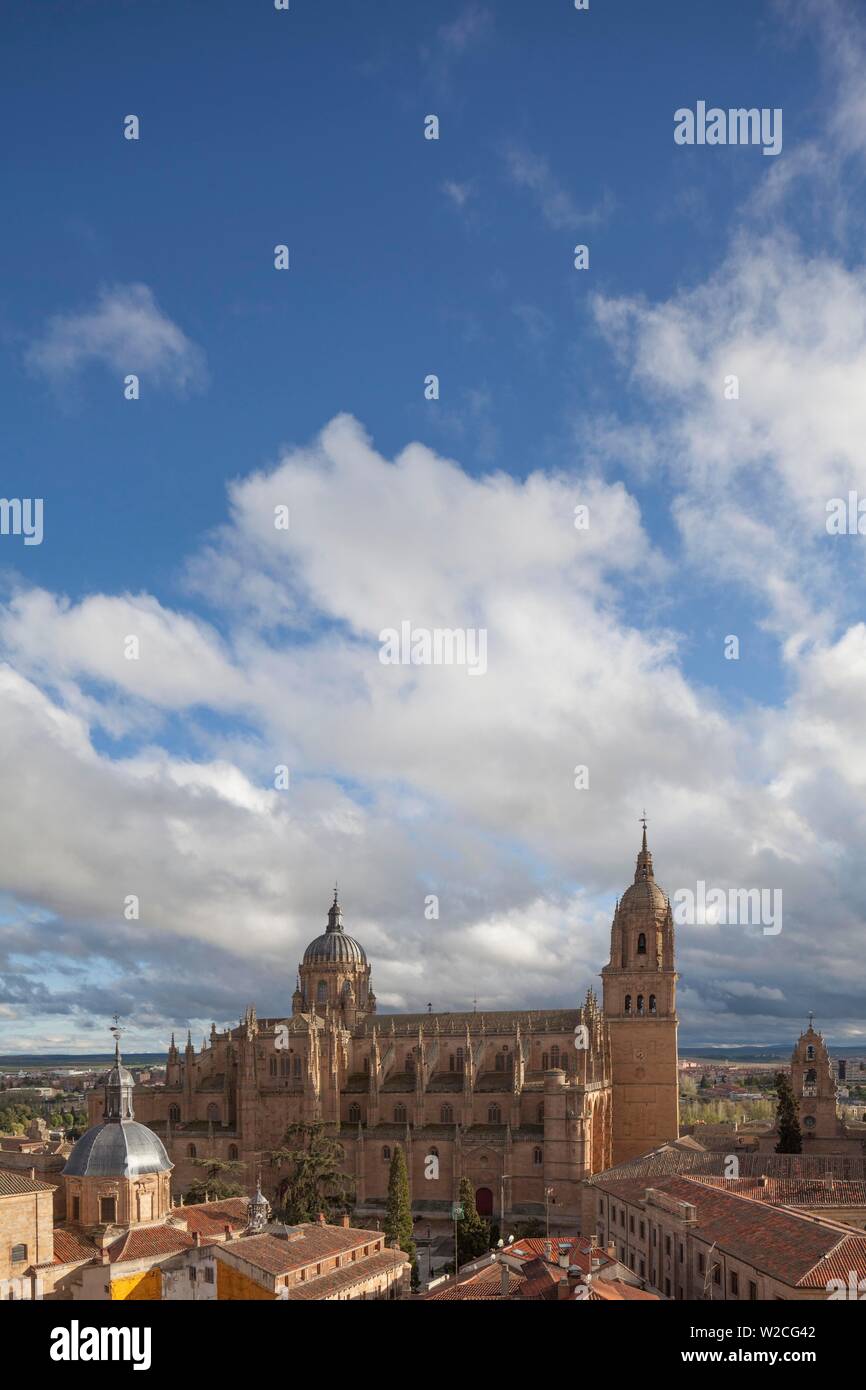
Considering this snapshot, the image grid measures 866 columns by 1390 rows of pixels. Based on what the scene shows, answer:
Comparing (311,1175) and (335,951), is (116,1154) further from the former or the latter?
(335,951)

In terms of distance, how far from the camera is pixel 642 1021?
7900 cm

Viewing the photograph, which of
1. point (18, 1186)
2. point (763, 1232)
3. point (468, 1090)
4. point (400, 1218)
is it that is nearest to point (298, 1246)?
point (18, 1186)

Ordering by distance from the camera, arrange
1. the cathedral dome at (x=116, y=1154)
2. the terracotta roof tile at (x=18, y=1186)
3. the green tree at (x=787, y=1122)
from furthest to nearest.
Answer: the green tree at (x=787, y=1122) → the cathedral dome at (x=116, y=1154) → the terracotta roof tile at (x=18, y=1186)

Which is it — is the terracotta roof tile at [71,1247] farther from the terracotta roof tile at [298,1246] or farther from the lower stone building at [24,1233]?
the terracotta roof tile at [298,1246]

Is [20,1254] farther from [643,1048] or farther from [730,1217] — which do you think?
[643,1048]

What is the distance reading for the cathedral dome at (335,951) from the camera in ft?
305

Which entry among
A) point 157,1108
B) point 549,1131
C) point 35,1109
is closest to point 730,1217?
point 549,1131

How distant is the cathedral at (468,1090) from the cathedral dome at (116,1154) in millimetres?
21136

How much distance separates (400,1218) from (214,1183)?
41.1ft

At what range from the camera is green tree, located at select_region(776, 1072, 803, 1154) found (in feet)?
226

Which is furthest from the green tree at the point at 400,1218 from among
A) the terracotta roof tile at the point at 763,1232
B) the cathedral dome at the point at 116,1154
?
the terracotta roof tile at the point at 763,1232

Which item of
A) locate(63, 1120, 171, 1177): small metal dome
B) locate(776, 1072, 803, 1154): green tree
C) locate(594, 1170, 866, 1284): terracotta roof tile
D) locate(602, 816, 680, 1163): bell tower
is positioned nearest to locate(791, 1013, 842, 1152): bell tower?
locate(776, 1072, 803, 1154): green tree
